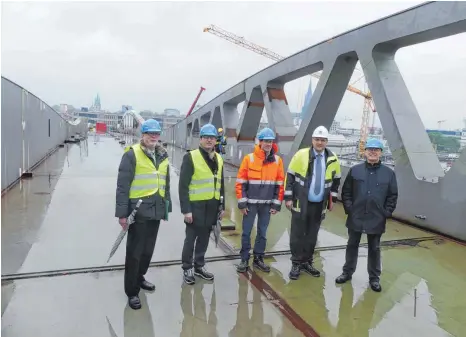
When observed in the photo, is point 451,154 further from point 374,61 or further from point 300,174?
point 300,174

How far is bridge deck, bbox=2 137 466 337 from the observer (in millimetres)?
3158

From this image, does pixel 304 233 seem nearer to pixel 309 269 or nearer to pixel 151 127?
pixel 309 269

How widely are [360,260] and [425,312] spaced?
4.80 ft

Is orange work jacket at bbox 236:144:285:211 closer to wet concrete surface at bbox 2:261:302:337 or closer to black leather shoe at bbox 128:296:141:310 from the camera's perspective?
wet concrete surface at bbox 2:261:302:337

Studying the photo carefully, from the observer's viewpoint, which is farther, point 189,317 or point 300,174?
point 300,174

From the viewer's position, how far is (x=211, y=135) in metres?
3.96

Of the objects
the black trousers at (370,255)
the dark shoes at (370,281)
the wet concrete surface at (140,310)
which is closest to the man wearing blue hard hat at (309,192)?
the dark shoes at (370,281)

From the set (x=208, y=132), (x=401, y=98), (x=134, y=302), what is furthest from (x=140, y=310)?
(x=401, y=98)

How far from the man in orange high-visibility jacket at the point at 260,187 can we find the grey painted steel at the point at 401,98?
3482 millimetres

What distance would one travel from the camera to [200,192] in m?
4.00

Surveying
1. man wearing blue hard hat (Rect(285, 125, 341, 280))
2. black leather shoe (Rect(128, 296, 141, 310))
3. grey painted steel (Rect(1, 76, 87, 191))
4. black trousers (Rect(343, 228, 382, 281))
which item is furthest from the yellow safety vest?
grey painted steel (Rect(1, 76, 87, 191))

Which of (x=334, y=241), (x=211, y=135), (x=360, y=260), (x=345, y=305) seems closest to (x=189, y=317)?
(x=345, y=305)

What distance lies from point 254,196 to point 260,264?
0.84 metres

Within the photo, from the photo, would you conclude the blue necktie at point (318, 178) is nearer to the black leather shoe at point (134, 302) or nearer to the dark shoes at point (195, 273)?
the dark shoes at point (195, 273)
